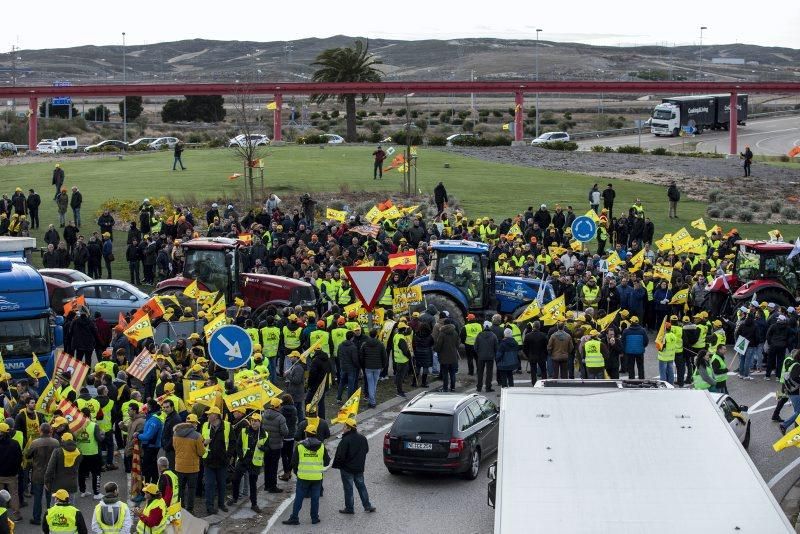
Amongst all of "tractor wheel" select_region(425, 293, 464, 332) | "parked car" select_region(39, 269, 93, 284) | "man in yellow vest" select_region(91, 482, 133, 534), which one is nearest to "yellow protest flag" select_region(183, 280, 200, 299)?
"tractor wheel" select_region(425, 293, 464, 332)

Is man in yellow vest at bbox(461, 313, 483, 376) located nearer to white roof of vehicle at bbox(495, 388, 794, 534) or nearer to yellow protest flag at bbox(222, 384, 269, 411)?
yellow protest flag at bbox(222, 384, 269, 411)

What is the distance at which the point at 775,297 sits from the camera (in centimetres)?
3056

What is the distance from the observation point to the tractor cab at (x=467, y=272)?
2936cm

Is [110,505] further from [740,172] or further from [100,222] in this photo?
[740,172]

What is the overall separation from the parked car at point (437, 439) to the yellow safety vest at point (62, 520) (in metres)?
6.15

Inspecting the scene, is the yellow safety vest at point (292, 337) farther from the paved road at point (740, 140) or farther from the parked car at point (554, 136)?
the parked car at point (554, 136)

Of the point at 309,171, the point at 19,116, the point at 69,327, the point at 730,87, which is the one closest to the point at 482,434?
the point at 69,327

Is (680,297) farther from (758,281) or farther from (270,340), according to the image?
(270,340)

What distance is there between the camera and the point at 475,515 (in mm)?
18578

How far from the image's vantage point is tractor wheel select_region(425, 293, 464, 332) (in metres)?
28.7

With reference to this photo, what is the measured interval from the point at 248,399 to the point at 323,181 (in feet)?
125

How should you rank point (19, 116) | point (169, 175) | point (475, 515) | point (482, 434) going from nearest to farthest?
point (475, 515)
point (482, 434)
point (169, 175)
point (19, 116)

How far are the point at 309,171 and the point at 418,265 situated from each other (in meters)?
26.7

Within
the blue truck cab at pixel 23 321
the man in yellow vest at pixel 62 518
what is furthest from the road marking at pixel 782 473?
the blue truck cab at pixel 23 321
